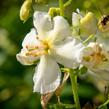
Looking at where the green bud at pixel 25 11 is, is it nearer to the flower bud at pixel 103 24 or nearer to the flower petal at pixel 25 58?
the flower petal at pixel 25 58

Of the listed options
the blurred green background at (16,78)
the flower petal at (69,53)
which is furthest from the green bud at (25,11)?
the blurred green background at (16,78)

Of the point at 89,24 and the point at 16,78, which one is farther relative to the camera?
the point at 16,78

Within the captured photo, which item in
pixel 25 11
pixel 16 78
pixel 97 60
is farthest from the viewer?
pixel 16 78

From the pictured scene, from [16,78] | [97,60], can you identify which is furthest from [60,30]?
[16,78]

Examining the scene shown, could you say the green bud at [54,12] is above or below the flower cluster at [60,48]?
above

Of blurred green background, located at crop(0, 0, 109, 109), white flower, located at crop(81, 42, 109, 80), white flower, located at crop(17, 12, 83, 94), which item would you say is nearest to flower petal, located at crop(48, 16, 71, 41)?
white flower, located at crop(17, 12, 83, 94)

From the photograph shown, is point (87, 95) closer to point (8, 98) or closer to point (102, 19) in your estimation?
point (8, 98)

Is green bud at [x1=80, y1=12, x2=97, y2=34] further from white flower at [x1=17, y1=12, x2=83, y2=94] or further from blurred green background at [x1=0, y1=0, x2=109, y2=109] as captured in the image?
blurred green background at [x1=0, y1=0, x2=109, y2=109]

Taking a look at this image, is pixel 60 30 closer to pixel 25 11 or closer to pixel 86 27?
pixel 86 27

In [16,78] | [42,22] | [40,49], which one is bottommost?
[16,78]
